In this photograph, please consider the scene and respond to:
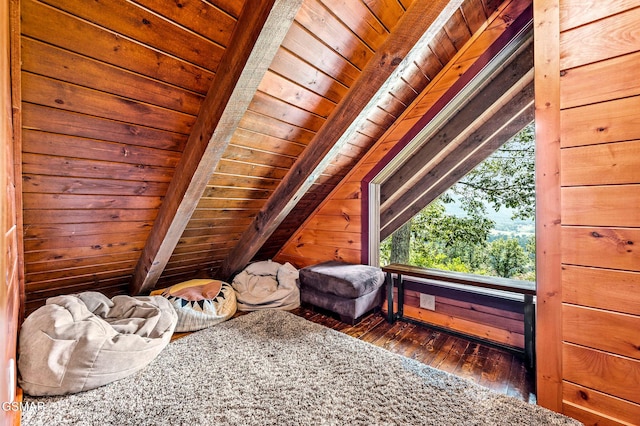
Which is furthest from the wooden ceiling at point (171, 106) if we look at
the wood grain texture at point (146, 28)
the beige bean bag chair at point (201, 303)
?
the beige bean bag chair at point (201, 303)

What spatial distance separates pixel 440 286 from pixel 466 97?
1.54 m

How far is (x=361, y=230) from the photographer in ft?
8.99

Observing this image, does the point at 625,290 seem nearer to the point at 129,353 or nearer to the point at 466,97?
the point at 466,97

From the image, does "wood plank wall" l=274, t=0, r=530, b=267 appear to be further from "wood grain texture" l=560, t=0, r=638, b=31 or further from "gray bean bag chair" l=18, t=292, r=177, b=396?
"gray bean bag chair" l=18, t=292, r=177, b=396

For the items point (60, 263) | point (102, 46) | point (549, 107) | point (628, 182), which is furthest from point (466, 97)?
point (60, 263)

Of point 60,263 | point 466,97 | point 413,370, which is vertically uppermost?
point 466,97

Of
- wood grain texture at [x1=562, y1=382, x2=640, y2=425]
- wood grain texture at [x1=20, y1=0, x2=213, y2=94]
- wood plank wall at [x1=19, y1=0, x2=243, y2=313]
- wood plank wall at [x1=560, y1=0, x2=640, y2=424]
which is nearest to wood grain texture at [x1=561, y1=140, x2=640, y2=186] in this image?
wood plank wall at [x1=560, y1=0, x2=640, y2=424]

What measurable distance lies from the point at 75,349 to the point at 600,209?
2.72 meters

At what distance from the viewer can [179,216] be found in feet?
6.11

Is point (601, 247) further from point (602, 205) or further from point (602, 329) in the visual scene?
point (602, 329)

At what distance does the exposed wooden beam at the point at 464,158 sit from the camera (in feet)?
6.59

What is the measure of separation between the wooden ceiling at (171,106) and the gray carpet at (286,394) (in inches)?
37.4

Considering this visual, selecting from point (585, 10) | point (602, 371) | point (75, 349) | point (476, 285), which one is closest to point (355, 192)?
point (476, 285)

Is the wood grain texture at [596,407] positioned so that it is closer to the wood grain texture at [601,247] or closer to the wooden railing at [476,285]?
the wooden railing at [476,285]
